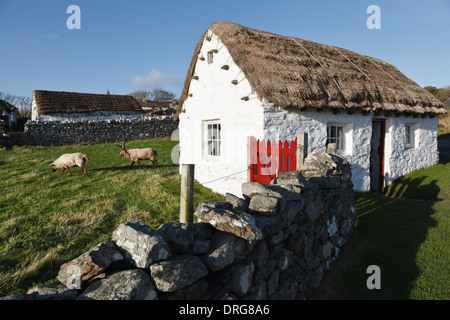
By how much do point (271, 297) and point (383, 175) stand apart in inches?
353

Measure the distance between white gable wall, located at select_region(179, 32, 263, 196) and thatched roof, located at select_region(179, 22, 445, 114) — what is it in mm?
360

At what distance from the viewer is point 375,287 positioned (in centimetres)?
400

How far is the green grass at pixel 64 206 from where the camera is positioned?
4156 mm

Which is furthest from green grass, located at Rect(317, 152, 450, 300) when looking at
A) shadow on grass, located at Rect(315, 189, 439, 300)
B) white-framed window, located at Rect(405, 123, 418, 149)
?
white-framed window, located at Rect(405, 123, 418, 149)

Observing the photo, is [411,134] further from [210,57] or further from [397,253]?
[210,57]

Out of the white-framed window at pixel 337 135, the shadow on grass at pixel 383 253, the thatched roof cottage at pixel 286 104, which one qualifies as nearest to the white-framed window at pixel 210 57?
the thatched roof cottage at pixel 286 104

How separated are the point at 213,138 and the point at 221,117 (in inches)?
37.9

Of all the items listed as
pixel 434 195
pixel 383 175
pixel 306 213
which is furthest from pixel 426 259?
pixel 383 175

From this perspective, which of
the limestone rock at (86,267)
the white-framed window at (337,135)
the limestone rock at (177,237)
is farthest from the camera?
the white-framed window at (337,135)

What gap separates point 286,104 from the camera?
6.77 metres

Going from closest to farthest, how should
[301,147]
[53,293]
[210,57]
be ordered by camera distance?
[53,293], [301,147], [210,57]

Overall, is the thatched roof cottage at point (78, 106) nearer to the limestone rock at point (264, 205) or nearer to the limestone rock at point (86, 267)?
A: the limestone rock at point (264, 205)

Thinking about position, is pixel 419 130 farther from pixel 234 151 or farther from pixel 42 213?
pixel 42 213

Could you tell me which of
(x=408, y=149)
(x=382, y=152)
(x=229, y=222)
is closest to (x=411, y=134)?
(x=408, y=149)
